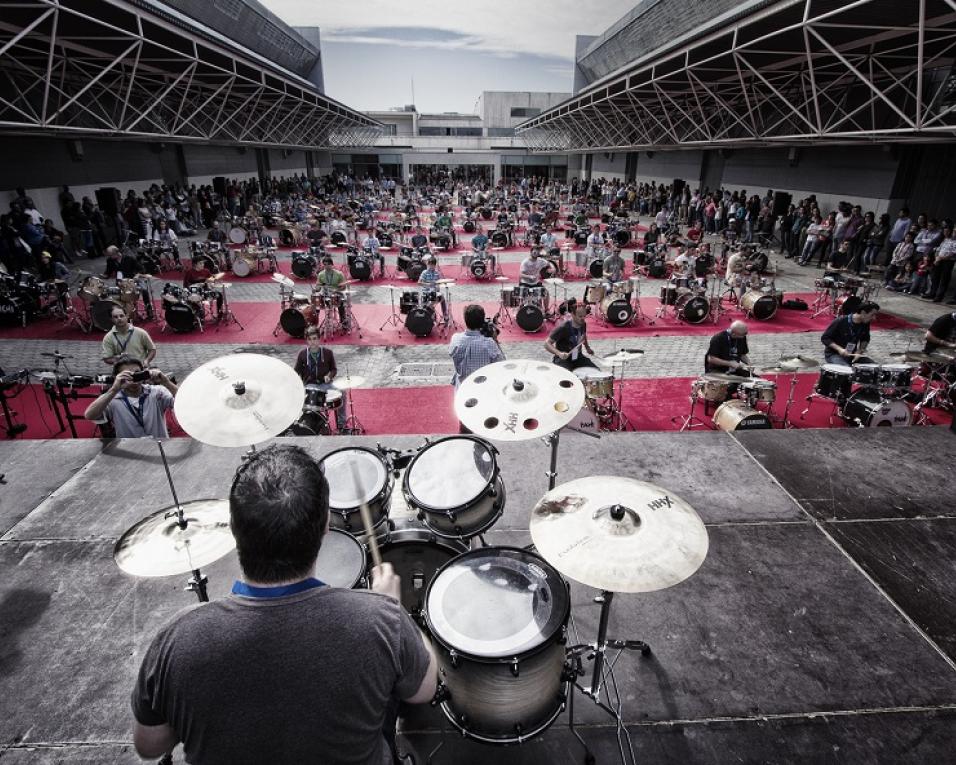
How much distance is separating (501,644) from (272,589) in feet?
4.38

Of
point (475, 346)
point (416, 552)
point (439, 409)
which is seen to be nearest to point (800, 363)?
point (475, 346)

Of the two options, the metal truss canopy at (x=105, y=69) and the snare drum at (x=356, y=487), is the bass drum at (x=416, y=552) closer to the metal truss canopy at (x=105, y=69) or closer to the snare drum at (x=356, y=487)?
the snare drum at (x=356, y=487)

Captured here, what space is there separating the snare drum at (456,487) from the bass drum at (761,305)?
1164cm

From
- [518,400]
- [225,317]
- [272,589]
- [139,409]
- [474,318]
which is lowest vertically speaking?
[225,317]

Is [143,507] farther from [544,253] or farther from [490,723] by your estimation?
[544,253]

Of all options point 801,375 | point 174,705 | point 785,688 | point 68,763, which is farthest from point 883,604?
point 801,375

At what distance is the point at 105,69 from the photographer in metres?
13.3

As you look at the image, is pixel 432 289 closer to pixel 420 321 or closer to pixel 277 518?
pixel 420 321

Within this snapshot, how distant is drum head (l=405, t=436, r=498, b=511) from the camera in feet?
11.1

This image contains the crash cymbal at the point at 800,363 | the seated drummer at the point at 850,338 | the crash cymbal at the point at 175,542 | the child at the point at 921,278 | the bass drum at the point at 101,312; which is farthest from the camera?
the child at the point at 921,278

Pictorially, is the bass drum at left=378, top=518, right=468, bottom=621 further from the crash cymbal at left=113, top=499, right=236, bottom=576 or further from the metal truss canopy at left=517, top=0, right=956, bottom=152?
the metal truss canopy at left=517, top=0, right=956, bottom=152

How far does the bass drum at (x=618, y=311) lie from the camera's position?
12.6 m

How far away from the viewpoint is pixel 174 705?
4.78ft

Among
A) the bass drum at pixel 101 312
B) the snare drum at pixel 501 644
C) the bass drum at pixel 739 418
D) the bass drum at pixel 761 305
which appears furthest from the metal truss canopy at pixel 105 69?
the bass drum at pixel 761 305
